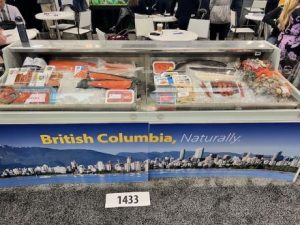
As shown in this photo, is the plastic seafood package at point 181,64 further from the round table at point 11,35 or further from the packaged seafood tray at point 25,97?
the round table at point 11,35

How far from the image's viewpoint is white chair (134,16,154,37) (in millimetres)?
4934

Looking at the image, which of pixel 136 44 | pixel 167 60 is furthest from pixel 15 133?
pixel 167 60

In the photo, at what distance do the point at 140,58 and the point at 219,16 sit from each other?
10.9ft

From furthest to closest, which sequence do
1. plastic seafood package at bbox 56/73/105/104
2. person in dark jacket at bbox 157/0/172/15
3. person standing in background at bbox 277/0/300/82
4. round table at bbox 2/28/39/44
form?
person in dark jacket at bbox 157/0/172/15 < round table at bbox 2/28/39/44 < person standing in background at bbox 277/0/300/82 < plastic seafood package at bbox 56/73/105/104

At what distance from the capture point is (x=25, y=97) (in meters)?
1.73

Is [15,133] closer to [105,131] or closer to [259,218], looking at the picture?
[105,131]

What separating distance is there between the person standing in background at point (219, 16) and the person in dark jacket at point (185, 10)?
0.35 m

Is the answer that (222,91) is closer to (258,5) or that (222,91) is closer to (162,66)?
(162,66)

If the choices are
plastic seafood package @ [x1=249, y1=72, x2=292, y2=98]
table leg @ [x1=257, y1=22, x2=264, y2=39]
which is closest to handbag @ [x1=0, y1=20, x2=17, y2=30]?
plastic seafood package @ [x1=249, y1=72, x2=292, y2=98]

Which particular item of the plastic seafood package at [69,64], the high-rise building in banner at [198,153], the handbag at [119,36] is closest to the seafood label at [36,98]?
the plastic seafood package at [69,64]

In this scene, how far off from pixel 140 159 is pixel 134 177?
203 mm

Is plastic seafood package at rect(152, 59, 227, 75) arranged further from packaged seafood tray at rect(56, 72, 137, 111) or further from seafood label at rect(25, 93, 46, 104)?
seafood label at rect(25, 93, 46, 104)

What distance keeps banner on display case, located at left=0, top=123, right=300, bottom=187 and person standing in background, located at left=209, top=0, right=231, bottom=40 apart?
3636mm

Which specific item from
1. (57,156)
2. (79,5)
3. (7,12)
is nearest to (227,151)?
(57,156)
